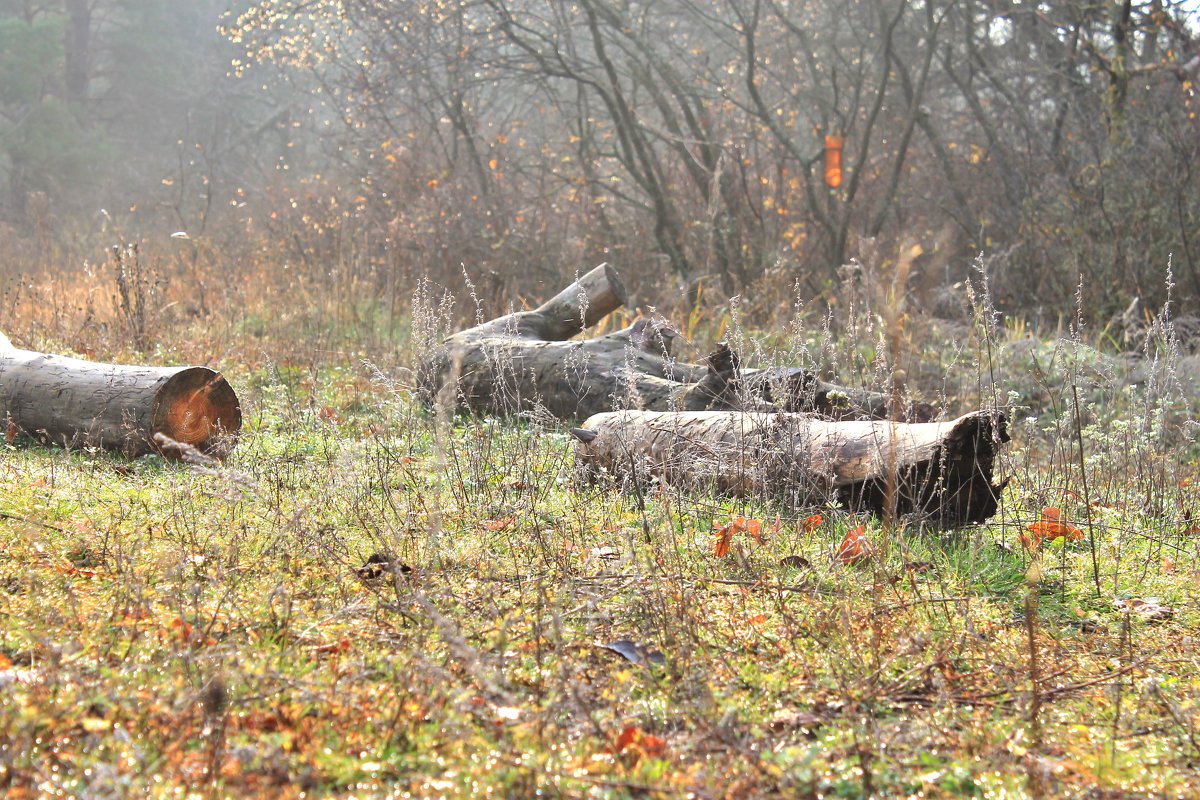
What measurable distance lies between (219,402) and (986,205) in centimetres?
1013

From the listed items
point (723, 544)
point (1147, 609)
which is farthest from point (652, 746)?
point (1147, 609)

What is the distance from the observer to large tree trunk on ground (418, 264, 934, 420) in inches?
214

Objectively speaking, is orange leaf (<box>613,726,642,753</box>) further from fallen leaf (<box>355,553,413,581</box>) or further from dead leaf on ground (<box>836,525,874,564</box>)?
dead leaf on ground (<box>836,525,874,564</box>)

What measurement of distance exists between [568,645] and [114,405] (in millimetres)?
3296

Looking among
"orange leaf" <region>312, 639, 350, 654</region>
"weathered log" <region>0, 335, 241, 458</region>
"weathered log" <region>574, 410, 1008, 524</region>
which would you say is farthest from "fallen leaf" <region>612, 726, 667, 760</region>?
"weathered log" <region>0, 335, 241, 458</region>

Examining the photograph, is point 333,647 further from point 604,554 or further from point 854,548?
point 854,548

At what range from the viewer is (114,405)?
5102mm

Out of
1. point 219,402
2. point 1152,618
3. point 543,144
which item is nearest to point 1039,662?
point 1152,618

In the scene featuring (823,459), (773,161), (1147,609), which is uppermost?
(773,161)

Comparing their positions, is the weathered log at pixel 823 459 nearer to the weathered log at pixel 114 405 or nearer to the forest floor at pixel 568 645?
the forest floor at pixel 568 645

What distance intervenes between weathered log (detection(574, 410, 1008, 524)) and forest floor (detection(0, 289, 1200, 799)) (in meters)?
0.12

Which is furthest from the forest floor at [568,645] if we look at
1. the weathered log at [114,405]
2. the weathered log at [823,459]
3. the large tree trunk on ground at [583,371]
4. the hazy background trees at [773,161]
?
the hazy background trees at [773,161]

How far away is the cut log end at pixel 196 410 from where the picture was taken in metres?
5.08

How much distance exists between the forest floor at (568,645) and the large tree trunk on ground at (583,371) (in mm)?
1146
